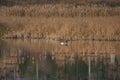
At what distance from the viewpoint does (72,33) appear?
3922 cm

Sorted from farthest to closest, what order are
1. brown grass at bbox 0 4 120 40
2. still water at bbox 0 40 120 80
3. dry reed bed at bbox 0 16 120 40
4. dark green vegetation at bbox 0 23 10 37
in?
dark green vegetation at bbox 0 23 10 37
brown grass at bbox 0 4 120 40
dry reed bed at bbox 0 16 120 40
still water at bbox 0 40 120 80

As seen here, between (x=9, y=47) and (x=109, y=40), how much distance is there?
24.0ft

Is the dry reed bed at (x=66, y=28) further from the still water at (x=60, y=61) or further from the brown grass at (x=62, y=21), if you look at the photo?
the still water at (x=60, y=61)

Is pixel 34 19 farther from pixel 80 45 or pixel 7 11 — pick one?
pixel 80 45

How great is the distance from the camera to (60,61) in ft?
85.3

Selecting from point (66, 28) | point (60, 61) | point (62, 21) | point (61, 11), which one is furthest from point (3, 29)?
point (60, 61)

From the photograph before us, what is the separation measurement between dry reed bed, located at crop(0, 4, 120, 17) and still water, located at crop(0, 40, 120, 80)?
8.23m

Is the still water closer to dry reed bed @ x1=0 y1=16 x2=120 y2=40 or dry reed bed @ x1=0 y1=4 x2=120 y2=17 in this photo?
dry reed bed @ x1=0 y1=16 x2=120 y2=40

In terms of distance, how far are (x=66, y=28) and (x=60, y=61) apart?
14.0m

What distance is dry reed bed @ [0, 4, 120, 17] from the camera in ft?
146

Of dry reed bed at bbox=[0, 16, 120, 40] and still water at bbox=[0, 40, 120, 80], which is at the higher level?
dry reed bed at bbox=[0, 16, 120, 40]

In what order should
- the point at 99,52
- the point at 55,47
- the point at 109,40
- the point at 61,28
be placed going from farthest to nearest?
the point at 61,28
the point at 109,40
the point at 55,47
the point at 99,52

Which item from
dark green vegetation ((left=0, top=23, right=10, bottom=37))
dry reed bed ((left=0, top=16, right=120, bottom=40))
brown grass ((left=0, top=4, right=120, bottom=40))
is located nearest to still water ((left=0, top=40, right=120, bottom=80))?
dry reed bed ((left=0, top=16, right=120, bottom=40))

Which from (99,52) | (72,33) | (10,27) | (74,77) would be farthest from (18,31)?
(74,77)
